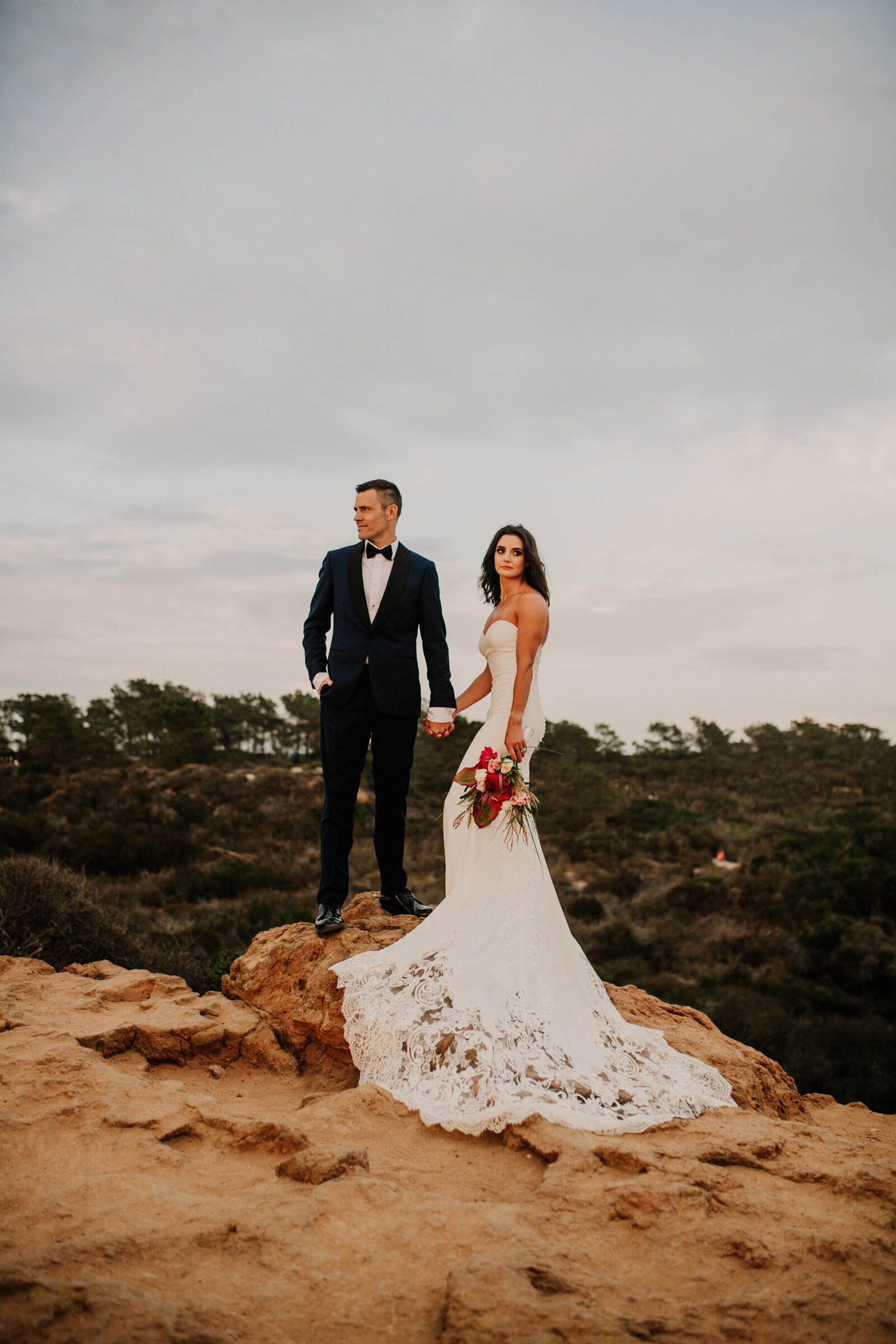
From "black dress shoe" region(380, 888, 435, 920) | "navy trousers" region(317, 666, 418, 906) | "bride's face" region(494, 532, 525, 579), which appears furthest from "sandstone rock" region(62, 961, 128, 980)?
"bride's face" region(494, 532, 525, 579)

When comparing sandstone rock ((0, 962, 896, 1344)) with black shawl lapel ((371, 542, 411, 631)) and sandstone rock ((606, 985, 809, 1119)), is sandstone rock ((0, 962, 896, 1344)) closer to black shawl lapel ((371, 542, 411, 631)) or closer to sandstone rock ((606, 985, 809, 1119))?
sandstone rock ((606, 985, 809, 1119))

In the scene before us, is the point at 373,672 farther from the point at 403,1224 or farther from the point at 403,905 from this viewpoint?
the point at 403,1224

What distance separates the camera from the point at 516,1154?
2.93 metres

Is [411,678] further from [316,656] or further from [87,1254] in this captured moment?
[87,1254]

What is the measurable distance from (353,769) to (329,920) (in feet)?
2.90

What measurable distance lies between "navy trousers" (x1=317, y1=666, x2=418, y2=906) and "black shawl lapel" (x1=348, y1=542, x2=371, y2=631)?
0.32 metres

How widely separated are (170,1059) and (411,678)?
2.37 meters

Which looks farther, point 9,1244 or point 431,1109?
point 431,1109

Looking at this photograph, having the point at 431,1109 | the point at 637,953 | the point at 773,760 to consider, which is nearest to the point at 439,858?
the point at 637,953

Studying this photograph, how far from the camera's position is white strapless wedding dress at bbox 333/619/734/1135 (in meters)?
3.19

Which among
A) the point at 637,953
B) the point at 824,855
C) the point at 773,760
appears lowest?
the point at 637,953

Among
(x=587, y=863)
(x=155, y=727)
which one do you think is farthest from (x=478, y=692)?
(x=155, y=727)

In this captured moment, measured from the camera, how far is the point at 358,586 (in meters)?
4.77

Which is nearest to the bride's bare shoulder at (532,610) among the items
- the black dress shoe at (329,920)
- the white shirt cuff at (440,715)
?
the white shirt cuff at (440,715)
